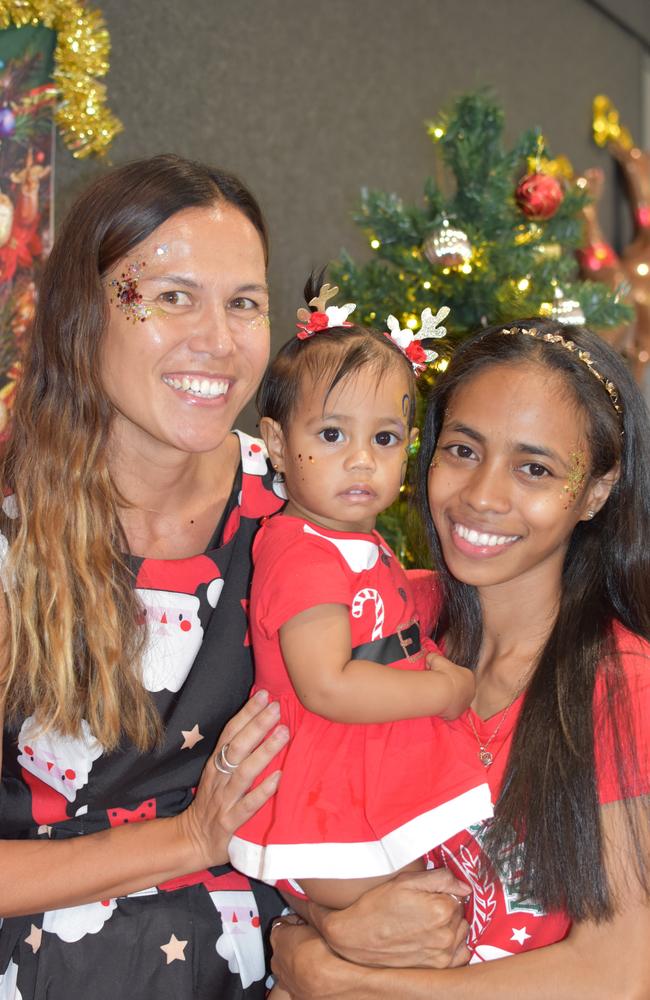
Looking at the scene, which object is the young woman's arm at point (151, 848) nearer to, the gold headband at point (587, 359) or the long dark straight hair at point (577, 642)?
the long dark straight hair at point (577, 642)

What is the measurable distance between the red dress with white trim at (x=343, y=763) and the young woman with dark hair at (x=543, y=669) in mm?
71

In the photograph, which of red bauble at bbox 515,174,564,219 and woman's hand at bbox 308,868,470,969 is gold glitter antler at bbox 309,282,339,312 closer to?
woman's hand at bbox 308,868,470,969

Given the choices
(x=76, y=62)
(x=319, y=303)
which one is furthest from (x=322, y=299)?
(x=76, y=62)

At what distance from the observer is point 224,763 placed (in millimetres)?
1702

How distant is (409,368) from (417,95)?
3.04m

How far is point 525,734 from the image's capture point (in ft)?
5.36

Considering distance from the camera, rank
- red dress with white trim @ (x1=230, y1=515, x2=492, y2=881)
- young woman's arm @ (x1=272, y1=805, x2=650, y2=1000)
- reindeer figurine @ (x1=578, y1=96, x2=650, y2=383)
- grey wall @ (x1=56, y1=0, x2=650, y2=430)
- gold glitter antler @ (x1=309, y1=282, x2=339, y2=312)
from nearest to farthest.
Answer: young woman's arm @ (x1=272, y1=805, x2=650, y2=1000)
red dress with white trim @ (x1=230, y1=515, x2=492, y2=881)
gold glitter antler @ (x1=309, y1=282, x2=339, y2=312)
grey wall @ (x1=56, y1=0, x2=650, y2=430)
reindeer figurine @ (x1=578, y1=96, x2=650, y2=383)

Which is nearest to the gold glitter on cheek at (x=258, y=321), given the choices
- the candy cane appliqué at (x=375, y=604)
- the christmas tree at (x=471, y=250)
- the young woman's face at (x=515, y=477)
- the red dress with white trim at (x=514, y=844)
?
the young woman's face at (x=515, y=477)

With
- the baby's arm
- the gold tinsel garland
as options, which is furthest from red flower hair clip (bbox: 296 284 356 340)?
the gold tinsel garland

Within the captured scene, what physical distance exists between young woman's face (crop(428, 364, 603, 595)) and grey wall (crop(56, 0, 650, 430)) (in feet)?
5.60

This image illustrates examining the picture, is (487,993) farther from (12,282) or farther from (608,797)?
(12,282)

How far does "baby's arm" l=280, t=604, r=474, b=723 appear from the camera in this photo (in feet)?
5.21

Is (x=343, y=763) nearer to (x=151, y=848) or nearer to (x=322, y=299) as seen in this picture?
(x=151, y=848)

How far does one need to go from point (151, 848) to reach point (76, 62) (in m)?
2.04
